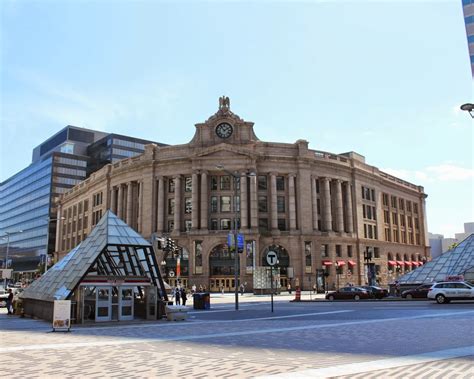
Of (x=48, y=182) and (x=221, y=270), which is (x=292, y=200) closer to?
(x=221, y=270)

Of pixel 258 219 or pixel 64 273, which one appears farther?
pixel 258 219

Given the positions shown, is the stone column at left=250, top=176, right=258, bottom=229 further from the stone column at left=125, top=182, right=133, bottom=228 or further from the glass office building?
the glass office building

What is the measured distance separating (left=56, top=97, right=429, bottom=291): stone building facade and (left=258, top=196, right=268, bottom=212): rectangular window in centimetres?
17

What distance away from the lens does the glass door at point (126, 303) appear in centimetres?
2267

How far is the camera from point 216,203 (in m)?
74.1

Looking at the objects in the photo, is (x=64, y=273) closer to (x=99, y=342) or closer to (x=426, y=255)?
(x=99, y=342)

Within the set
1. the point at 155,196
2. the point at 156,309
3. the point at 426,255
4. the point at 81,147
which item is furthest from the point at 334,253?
the point at 81,147

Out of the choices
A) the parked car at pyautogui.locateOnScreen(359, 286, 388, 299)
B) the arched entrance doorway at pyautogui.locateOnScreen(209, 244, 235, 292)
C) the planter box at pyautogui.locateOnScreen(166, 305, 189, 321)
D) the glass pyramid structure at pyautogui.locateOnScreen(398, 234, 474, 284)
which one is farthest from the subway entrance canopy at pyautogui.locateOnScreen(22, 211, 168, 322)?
the arched entrance doorway at pyautogui.locateOnScreen(209, 244, 235, 292)

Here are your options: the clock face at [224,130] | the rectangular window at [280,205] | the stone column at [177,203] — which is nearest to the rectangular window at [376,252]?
the rectangular window at [280,205]

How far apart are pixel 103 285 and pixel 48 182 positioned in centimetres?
11695

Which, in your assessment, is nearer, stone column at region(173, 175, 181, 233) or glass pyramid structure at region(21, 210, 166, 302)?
glass pyramid structure at region(21, 210, 166, 302)

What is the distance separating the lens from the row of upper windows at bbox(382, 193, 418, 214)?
93.8m

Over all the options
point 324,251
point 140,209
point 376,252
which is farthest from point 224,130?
point 376,252

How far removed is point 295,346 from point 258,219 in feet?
196
